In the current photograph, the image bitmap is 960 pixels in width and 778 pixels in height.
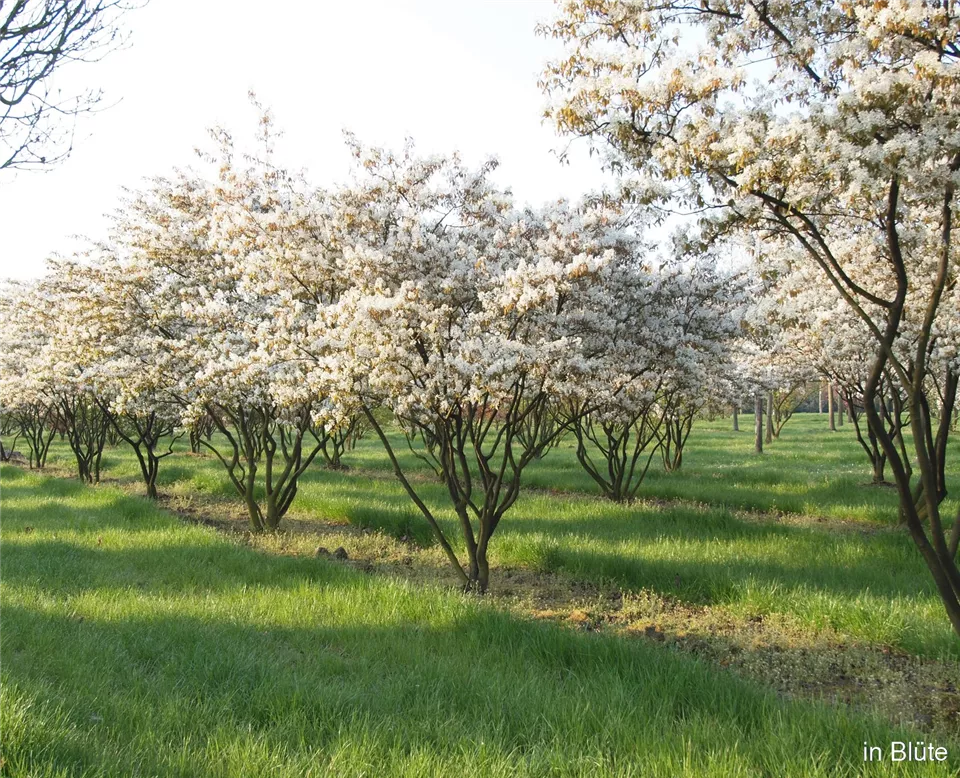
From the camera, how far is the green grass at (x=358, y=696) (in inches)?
150

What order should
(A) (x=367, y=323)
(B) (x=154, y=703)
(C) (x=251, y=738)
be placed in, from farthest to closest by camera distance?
(A) (x=367, y=323) < (B) (x=154, y=703) < (C) (x=251, y=738)

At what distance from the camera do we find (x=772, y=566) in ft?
31.4

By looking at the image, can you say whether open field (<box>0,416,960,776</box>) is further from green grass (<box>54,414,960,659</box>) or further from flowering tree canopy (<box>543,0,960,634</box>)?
flowering tree canopy (<box>543,0,960,634</box>)

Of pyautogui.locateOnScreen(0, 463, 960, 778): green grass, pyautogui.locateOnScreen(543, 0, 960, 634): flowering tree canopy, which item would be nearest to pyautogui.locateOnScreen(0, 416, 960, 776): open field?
pyautogui.locateOnScreen(0, 463, 960, 778): green grass

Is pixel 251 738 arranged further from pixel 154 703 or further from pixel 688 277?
pixel 688 277

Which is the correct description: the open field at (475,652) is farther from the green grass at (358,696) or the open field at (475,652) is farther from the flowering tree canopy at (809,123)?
the flowering tree canopy at (809,123)

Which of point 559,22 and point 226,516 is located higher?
point 559,22

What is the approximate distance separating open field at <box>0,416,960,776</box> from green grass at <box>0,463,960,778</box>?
0.02 meters

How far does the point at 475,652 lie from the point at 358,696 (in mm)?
1553

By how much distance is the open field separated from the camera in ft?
13.0

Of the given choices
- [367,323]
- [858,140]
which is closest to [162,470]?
[367,323]

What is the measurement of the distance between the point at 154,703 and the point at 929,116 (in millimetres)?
6698

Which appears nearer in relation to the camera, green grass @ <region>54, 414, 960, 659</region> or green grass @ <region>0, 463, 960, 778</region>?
green grass @ <region>0, 463, 960, 778</region>

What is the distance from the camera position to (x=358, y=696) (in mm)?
4797
